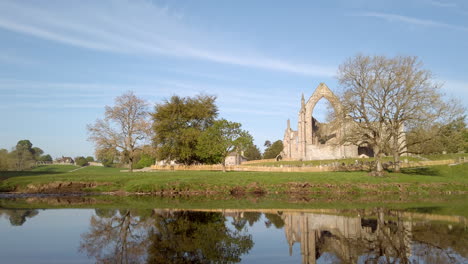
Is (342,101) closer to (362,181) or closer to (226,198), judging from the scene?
(362,181)

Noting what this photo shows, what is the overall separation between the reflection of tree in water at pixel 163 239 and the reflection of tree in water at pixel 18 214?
2734mm

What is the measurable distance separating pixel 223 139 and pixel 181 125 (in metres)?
9.09

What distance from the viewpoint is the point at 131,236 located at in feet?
37.2

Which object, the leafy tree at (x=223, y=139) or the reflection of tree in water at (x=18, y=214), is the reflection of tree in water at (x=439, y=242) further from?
the leafy tree at (x=223, y=139)

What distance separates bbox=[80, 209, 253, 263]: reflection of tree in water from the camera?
8.85m

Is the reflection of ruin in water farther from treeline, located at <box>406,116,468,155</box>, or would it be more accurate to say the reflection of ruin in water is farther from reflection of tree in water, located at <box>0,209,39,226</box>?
treeline, located at <box>406,116,468,155</box>

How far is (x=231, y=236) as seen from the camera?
37.2 ft

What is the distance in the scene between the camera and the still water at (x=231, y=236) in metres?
8.82

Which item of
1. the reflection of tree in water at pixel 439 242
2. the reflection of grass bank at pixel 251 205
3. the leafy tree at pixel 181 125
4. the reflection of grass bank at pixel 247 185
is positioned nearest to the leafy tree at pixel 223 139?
the leafy tree at pixel 181 125

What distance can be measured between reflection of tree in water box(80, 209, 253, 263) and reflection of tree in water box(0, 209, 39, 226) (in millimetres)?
2734

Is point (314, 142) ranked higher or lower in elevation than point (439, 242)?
higher

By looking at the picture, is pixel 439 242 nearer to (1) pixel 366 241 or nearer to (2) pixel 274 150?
(1) pixel 366 241

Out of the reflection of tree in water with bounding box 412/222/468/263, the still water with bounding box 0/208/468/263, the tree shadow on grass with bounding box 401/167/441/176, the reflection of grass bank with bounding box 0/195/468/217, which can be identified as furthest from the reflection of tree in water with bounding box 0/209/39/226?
the tree shadow on grass with bounding box 401/167/441/176

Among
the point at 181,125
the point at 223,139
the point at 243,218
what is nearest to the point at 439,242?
the point at 243,218
